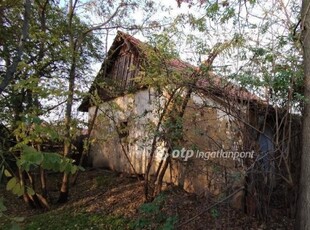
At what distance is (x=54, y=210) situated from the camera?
828 cm

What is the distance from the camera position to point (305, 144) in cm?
460

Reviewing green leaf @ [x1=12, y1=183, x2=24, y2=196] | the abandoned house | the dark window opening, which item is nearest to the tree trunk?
the abandoned house

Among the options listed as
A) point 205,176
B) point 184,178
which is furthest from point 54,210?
point 205,176

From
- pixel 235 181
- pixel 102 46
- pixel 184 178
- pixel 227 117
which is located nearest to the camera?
pixel 235 181

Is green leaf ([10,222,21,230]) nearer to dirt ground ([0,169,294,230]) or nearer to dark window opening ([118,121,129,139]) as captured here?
dirt ground ([0,169,294,230])

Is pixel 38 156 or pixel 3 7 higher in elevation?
pixel 3 7

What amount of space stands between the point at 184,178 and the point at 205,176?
3.49 ft

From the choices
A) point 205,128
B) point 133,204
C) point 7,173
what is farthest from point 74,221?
point 7,173

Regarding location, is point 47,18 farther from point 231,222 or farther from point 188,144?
point 231,222

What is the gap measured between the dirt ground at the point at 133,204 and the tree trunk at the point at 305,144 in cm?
140

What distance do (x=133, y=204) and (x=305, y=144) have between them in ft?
14.6

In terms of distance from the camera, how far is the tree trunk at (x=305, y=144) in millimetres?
4461

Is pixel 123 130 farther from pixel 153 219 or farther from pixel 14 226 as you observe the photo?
pixel 14 226

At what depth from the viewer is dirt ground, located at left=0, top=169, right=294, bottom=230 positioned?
19.5ft
